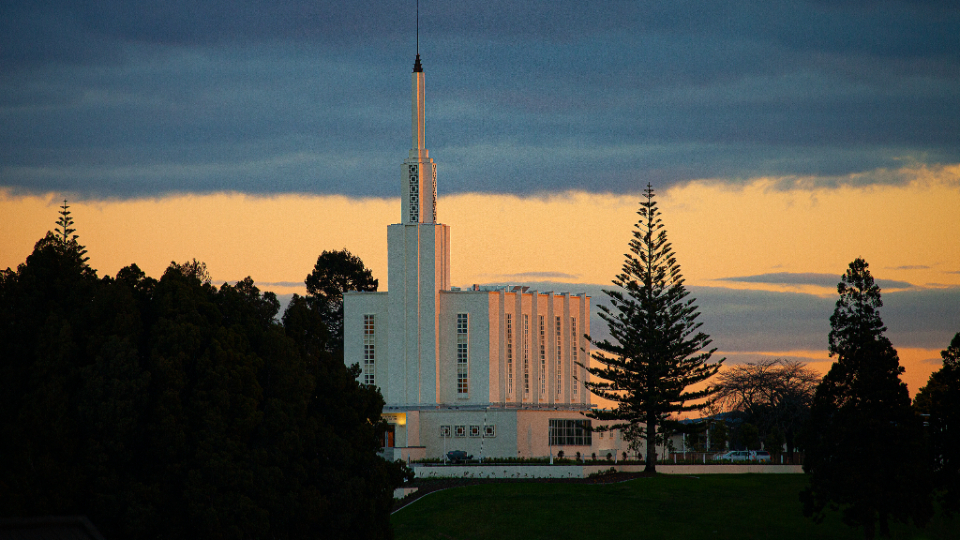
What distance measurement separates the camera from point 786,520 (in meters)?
28.7

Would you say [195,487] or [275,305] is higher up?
[275,305]

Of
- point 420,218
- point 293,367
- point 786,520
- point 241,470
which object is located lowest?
point 786,520

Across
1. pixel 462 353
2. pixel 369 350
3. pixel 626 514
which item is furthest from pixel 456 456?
pixel 626 514

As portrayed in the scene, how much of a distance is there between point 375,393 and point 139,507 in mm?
7108

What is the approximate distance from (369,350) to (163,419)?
2630 centimetres

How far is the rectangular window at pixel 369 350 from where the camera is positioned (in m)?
48.6

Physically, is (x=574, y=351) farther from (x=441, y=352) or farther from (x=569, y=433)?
(x=441, y=352)

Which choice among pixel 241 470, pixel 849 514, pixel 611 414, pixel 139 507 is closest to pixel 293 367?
pixel 241 470

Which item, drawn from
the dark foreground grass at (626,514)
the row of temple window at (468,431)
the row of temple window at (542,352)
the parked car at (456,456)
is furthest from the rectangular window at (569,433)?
the dark foreground grass at (626,514)

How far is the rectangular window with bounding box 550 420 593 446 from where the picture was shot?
48156mm

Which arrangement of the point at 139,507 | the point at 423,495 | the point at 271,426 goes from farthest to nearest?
the point at 423,495 → the point at 271,426 → the point at 139,507

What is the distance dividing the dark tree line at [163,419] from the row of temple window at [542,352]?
22.9 meters

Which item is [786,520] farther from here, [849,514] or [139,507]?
[139,507]

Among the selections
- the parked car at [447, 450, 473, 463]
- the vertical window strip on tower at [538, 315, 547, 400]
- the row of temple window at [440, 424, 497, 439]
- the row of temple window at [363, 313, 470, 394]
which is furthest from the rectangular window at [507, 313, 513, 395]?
the parked car at [447, 450, 473, 463]
